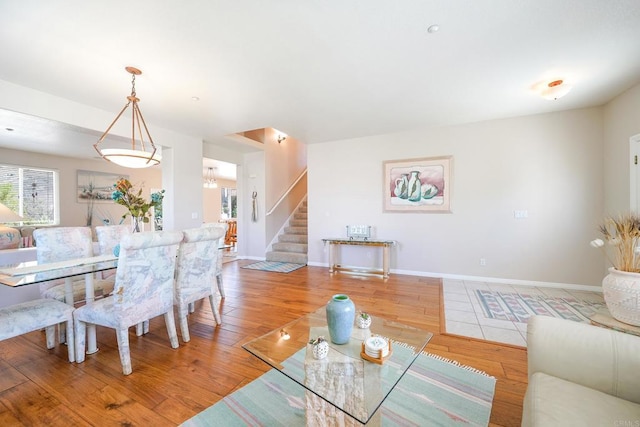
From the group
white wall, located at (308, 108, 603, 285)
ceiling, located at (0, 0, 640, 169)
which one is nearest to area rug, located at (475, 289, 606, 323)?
white wall, located at (308, 108, 603, 285)

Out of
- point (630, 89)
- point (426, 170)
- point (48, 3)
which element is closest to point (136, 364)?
point (48, 3)

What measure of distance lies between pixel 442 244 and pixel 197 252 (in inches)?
153

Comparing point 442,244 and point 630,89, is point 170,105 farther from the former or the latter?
point 630,89

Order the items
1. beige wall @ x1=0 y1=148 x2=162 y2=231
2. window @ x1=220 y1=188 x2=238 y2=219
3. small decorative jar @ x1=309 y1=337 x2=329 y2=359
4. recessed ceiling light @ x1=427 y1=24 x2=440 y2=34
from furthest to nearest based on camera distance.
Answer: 1. window @ x1=220 y1=188 x2=238 y2=219
2. beige wall @ x1=0 y1=148 x2=162 y2=231
3. recessed ceiling light @ x1=427 y1=24 x2=440 y2=34
4. small decorative jar @ x1=309 y1=337 x2=329 y2=359

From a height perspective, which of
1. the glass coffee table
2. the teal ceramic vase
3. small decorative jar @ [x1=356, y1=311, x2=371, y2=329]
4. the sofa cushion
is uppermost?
the teal ceramic vase

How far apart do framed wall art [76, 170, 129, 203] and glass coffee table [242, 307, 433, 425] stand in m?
7.84

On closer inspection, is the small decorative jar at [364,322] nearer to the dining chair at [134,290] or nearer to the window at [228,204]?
the dining chair at [134,290]

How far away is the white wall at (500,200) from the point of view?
3.70 metres

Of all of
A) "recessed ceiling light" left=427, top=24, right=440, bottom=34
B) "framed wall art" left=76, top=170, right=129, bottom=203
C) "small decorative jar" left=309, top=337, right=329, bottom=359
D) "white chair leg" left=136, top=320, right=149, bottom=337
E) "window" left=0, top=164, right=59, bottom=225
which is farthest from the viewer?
"framed wall art" left=76, top=170, right=129, bottom=203

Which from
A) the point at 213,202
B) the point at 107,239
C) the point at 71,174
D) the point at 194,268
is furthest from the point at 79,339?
the point at 213,202

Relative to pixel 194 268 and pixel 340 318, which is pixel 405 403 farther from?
pixel 194 268

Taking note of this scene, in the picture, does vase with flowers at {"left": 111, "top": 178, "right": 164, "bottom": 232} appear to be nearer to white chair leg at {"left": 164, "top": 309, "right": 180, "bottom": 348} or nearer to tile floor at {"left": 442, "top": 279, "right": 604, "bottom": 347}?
white chair leg at {"left": 164, "top": 309, "right": 180, "bottom": 348}

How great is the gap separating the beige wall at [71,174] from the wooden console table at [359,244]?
4635 millimetres

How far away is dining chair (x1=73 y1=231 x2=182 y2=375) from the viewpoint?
1862mm
